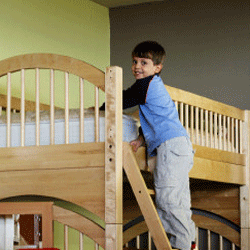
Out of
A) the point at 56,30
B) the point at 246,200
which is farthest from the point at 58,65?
the point at 56,30

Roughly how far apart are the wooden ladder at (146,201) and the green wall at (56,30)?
142 centimetres

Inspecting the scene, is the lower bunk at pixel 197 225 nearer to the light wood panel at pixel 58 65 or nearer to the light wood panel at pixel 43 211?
the light wood panel at pixel 43 211

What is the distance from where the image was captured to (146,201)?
205 cm

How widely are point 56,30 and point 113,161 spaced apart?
6.39 ft

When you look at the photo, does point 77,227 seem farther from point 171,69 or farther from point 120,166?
point 171,69

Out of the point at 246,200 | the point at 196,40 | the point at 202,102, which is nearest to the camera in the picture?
the point at 202,102

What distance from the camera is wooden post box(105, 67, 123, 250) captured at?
1.97 metres

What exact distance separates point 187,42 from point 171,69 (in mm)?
211

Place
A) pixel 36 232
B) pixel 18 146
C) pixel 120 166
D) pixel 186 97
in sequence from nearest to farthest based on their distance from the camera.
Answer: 1. pixel 120 166
2. pixel 18 146
3. pixel 186 97
4. pixel 36 232

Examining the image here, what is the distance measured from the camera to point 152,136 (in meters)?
2.20

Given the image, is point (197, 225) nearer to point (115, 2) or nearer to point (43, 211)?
point (43, 211)

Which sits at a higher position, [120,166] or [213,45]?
[213,45]

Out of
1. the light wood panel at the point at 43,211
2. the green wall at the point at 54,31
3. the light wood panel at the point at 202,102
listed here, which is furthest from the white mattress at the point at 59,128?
the green wall at the point at 54,31

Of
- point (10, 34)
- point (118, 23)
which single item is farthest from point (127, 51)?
point (10, 34)
